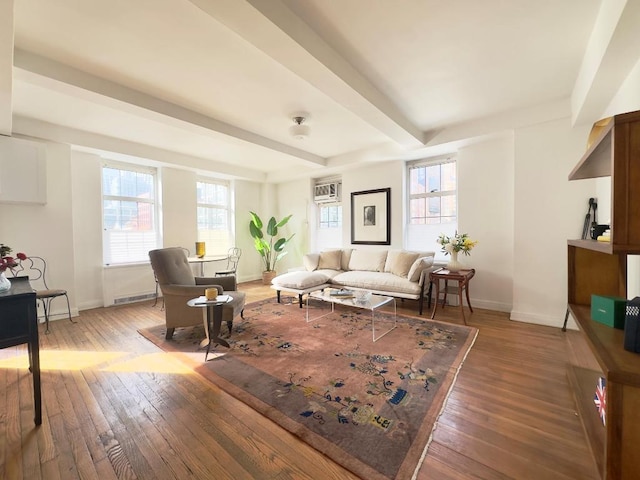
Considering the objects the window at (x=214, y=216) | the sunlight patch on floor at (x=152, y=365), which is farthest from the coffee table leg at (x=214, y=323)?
the window at (x=214, y=216)

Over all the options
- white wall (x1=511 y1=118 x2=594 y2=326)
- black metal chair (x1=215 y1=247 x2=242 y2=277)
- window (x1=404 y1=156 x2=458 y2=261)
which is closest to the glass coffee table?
window (x1=404 y1=156 x2=458 y2=261)

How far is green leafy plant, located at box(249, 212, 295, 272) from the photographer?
20.9ft

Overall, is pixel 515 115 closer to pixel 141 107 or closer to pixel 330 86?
pixel 330 86

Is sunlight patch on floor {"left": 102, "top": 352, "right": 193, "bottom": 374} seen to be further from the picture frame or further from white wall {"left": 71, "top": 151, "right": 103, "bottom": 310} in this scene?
the picture frame

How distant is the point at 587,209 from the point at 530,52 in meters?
1.95

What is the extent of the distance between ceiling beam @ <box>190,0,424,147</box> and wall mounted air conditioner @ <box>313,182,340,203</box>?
2902mm

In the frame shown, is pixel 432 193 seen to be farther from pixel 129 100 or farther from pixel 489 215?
pixel 129 100

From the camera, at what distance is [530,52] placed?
7.55 feet

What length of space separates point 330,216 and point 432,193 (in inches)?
89.7

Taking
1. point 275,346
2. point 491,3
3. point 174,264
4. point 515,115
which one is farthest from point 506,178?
point 174,264

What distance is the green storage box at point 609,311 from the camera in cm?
135

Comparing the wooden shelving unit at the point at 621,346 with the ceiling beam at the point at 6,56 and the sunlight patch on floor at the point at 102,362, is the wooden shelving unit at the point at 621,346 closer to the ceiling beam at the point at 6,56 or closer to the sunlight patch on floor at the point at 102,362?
the sunlight patch on floor at the point at 102,362

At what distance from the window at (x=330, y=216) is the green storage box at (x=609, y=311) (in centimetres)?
474

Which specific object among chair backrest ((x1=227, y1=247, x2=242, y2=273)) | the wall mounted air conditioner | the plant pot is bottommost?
the plant pot
